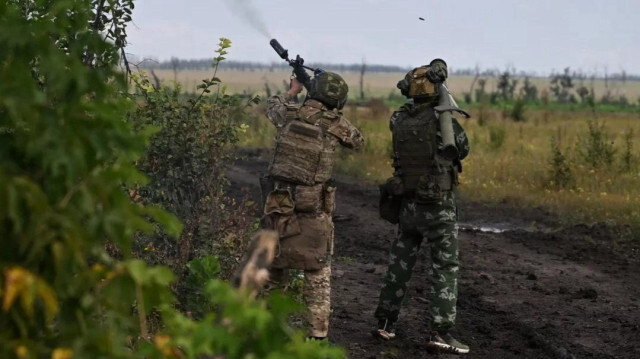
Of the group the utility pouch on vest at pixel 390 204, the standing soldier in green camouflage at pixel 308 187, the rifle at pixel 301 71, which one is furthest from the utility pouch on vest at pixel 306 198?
the utility pouch on vest at pixel 390 204

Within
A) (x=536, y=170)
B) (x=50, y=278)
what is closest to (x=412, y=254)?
(x=50, y=278)

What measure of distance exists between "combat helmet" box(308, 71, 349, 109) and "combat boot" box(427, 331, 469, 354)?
5.57 feet

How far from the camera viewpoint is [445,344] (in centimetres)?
687

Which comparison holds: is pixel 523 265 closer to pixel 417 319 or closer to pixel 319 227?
pixel 417 319

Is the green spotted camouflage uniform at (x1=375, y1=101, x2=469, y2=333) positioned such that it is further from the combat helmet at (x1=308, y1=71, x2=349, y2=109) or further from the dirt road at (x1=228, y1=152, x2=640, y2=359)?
the combat helmet at (x1=308, y1=71, x2=349, y2=109)

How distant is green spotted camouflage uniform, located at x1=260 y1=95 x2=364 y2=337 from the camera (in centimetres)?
640

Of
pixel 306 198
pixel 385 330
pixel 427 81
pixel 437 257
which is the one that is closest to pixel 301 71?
pixel 427 81

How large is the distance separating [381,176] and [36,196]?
15536 mm

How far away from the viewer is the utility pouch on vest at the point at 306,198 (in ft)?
20.9

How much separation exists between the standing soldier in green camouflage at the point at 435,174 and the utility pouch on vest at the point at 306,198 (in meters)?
0.88

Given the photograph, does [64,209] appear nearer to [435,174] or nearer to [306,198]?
[306,198]

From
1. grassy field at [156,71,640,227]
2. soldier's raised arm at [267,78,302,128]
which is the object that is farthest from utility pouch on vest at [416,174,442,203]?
grassy field at [156,71,640,227]

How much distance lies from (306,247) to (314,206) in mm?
258

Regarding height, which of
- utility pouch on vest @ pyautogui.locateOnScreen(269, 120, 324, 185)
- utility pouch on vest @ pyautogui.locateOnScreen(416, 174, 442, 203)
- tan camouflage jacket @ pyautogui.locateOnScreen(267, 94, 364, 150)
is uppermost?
tan camouflage jacket @ pyautogui.locateOnScreen(267, 94, 364, 150)
